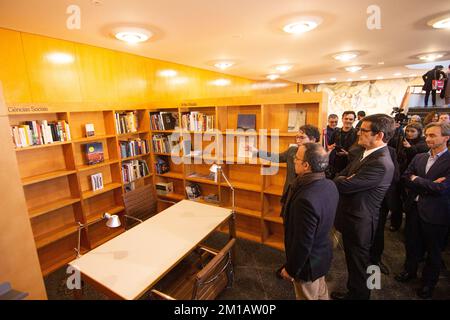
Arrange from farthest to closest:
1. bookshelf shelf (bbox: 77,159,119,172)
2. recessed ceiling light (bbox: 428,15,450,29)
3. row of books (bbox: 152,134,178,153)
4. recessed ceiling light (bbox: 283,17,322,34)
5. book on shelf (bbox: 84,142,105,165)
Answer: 1. row of books (bbox: 152,134,178,153)
2. book on shelf (bbox: 84,142,105,165)
3. bookshelf shelf (bbox: 77,159,119,172)
4. recessed ceiling light (bbox: 428,15,450,29)
5. recessed ceiling light (bbox: 283,17,322,34)

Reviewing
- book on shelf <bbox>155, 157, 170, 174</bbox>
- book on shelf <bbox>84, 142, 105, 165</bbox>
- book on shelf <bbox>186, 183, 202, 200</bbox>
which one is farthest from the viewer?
book on shelf <bbox>155, 157, 170, 174</bbox>

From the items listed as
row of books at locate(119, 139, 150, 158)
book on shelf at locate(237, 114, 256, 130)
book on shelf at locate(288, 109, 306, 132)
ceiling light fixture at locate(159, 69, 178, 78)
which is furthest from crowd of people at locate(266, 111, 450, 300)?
ceiling light fixture at locate(159, 69, 178, 78)

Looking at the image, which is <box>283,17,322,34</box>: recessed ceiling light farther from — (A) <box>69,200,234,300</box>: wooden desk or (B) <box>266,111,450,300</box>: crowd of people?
(A) <box>69,200,234,300</box>: wooden desk

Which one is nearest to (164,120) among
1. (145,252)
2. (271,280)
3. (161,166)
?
(161,166)

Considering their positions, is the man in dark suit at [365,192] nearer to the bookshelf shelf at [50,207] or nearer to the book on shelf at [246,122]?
the book on shelf at [246,122]

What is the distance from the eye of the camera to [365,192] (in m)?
1.95

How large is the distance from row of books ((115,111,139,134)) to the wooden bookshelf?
84 mm

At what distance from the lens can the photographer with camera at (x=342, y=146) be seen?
3426 mm

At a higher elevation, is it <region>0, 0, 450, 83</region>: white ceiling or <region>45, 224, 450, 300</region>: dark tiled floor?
<region>0, 0, 450, 83</region>: white ceiling

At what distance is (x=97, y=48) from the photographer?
3.56 m

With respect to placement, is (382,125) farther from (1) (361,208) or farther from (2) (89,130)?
(2) (89,130)

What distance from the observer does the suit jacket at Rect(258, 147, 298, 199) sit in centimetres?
266
